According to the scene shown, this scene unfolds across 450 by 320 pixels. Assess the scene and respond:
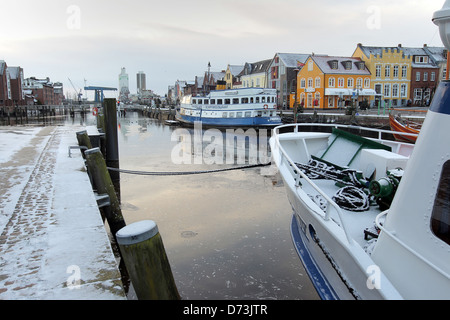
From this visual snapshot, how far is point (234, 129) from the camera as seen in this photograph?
35.8 metres

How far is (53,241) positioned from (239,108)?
32407 mm

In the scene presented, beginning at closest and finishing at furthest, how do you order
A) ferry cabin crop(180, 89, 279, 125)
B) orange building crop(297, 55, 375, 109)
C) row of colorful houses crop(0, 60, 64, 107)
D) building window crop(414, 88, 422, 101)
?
1. ferry cabin crop(180, 89, 279, 125)
2. orange building crop(297, 55, 375, 109)
3. building window crop(414, 88, 422, 101)
4. row of colorful houses crop(0, 60, 64, 107)

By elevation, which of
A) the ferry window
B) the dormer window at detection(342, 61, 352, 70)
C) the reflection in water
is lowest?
the reflection in water

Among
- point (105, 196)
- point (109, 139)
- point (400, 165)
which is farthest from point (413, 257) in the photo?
point (109, 139)

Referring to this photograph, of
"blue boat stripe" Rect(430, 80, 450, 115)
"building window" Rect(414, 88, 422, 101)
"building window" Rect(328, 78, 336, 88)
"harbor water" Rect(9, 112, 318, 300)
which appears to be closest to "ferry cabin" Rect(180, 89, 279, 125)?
"building window" Rect(328, 78, 336, 88)

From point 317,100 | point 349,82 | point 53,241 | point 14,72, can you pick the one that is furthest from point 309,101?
point 14,72

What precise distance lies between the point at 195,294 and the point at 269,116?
2987 cm

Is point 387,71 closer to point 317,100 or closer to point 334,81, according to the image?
point 334,81

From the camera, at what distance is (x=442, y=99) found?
11.4ft

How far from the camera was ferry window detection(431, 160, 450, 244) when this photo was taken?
130 inches

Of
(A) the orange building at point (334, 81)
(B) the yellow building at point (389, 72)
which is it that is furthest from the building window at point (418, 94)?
(A) the orange building at point (334, 81)

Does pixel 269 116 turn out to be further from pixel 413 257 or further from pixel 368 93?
pixel 413 257

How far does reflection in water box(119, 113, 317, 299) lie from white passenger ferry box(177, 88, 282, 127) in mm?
19217

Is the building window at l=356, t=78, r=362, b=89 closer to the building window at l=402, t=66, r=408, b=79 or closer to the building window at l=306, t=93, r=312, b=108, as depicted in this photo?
the building window at l=306, t=93, r=312, b=108
